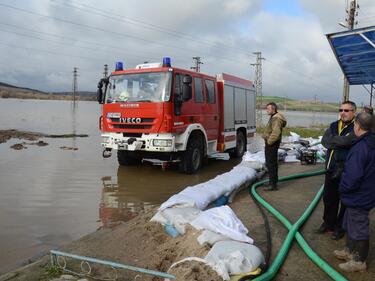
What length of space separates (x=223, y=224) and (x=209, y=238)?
0.23 metres

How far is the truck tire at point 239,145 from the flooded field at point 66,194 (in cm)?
59

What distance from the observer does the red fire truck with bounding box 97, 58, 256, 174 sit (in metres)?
9.63

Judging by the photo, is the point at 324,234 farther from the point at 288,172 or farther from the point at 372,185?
the point at 288,172

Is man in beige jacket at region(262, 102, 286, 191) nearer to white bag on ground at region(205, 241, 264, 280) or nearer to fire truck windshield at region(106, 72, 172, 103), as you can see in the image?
fire truck windshield at region(106, 72, 172, 103)

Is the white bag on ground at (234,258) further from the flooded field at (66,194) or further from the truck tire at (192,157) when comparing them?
the truck tire at (192,157)

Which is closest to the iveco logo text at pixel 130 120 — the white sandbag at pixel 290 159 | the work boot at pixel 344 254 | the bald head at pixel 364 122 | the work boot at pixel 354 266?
the white sandbag at pixel 290 159

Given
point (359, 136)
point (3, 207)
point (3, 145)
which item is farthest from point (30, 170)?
point (359, 136)

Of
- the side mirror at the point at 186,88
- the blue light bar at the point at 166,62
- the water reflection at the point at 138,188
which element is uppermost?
the blue light bar at the point at 166,62

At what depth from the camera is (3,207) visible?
7066mm

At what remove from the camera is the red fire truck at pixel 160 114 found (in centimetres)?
963

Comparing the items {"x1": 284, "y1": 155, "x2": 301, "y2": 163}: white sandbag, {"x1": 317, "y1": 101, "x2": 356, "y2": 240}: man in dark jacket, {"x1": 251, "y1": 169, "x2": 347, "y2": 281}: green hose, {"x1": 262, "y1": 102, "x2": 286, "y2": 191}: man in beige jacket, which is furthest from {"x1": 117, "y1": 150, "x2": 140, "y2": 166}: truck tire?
{"x1": 317, "y1": 101, "x2": 356, "y2": 240}: man in dark jacket

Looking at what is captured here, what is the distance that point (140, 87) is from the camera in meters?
9.99

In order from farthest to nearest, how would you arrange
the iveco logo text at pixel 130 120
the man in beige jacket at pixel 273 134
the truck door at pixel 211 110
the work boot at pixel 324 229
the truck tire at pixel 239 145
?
the truck tire at pixel 239 145 → the truck door at pixel 211 110 → the iveco logo text at pixel 130 120 → the man in beige jacket at pixel 273 134 → the work boot at pixel 324 229

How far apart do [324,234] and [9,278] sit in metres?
3.68
